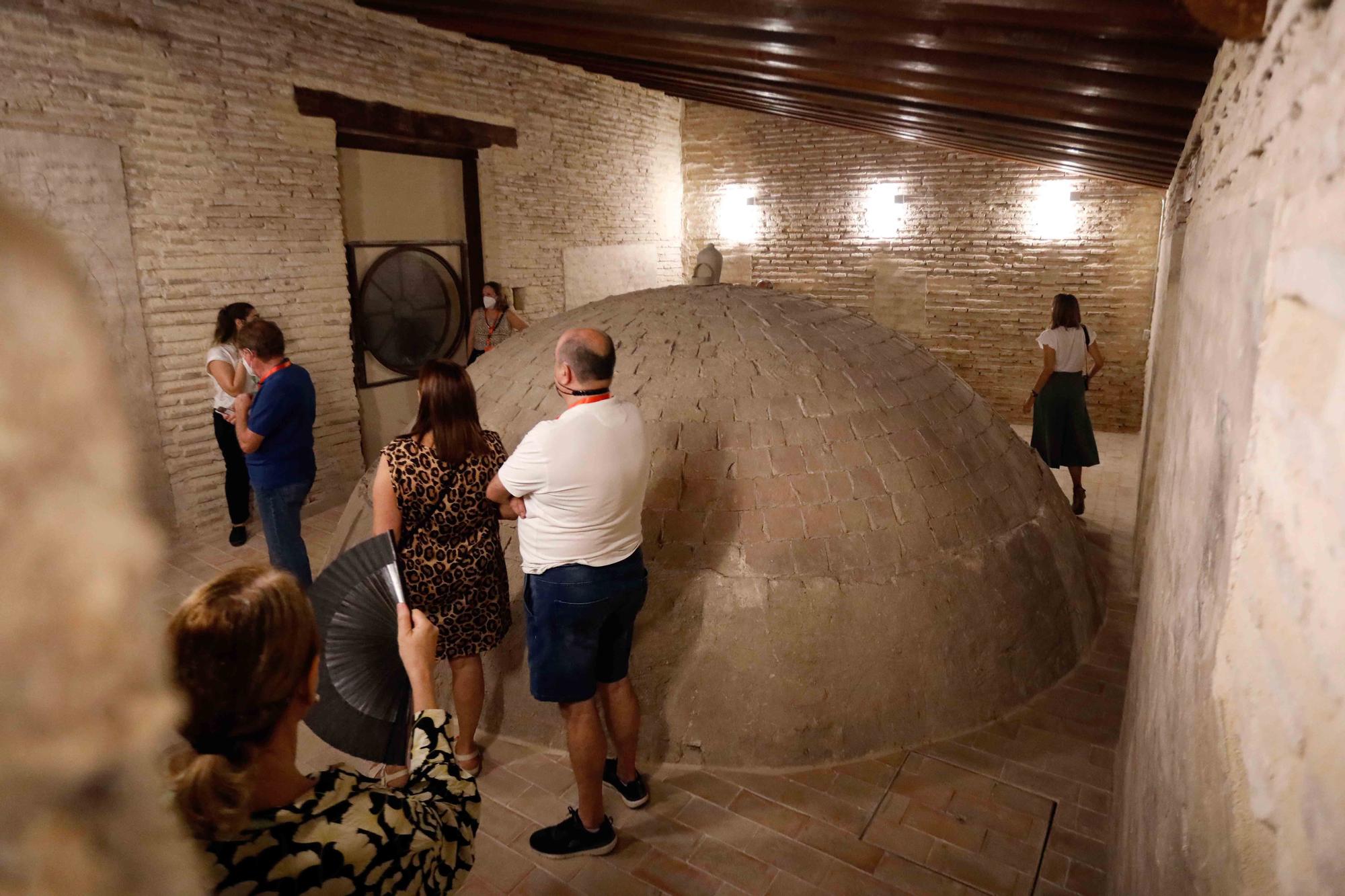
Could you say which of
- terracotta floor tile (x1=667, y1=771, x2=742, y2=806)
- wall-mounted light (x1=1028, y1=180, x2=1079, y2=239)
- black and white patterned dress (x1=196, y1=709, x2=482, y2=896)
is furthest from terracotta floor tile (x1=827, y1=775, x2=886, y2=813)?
wall-mounted light (x1=1028, y1=180, x2=1079, y2=239)

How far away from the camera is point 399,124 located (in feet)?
29.8

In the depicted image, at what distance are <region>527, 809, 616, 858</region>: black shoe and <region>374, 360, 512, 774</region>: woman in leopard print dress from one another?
445mm

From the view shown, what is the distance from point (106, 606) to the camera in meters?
0.60

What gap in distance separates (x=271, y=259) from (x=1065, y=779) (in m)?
7.62

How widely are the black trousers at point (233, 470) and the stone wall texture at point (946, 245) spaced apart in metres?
9.01

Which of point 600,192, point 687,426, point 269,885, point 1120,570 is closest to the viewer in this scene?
point 269,885

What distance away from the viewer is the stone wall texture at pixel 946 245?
11.2m

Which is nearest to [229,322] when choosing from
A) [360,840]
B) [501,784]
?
[501,784]

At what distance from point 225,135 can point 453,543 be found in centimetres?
567

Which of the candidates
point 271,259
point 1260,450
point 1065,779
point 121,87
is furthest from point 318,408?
point 1260,450

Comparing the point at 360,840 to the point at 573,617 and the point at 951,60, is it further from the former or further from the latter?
the point at 951,60

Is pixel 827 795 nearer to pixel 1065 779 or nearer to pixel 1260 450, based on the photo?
pixel 1065 779

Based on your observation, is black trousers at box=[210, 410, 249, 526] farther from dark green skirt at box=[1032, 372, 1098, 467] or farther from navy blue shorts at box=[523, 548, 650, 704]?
dark green skirt at box=[1032, 372, 1098, 467]

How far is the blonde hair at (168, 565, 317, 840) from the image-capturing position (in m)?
1.50
